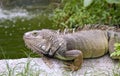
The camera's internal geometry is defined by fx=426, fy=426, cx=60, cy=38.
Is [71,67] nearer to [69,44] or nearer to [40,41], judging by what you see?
[69,44]

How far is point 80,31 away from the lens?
463 centimetres

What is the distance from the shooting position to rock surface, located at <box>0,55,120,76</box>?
3918 millimetres

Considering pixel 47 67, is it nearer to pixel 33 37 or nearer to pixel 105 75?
pixel 33 37

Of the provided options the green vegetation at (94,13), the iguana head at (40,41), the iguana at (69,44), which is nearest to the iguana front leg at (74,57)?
the iguana at (69,44)

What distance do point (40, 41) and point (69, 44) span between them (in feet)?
1.02

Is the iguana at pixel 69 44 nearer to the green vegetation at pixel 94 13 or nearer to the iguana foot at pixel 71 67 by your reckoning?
the iguana foot at pixel 71 67

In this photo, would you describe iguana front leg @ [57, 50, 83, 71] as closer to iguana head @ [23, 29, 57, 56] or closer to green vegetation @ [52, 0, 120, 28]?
iguana head @ [23, 29, 57, 56]

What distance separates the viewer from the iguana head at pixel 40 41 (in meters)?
4.25

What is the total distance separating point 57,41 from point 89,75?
1.84 feet

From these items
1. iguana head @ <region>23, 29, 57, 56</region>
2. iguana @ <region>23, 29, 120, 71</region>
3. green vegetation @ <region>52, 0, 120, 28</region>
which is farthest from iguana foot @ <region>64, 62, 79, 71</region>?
green vegetation @ <region>52, 0, 120, 28</region>

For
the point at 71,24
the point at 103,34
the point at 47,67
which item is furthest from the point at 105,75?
the point at 71,24

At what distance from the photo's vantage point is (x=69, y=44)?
4363 mm

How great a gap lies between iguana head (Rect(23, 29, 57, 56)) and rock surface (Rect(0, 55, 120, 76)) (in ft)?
0.40

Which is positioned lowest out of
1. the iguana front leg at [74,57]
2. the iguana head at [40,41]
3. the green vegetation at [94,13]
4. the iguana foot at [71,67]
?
the green vegetation at [94,13]
